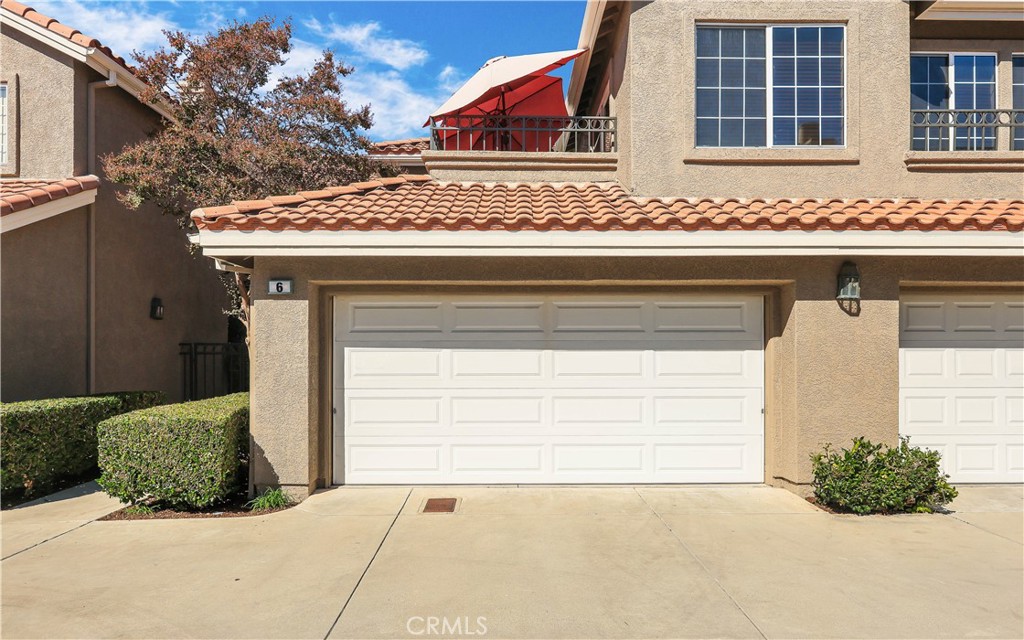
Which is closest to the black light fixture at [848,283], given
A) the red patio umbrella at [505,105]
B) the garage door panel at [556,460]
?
the garage door panel at [556,460]

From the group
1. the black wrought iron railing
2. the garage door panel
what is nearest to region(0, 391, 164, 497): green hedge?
the garage door panel

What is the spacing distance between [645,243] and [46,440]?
7.58 m

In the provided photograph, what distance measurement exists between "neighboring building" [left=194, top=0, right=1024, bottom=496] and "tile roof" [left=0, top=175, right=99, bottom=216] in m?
3.82

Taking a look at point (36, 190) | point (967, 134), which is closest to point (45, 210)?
point (36, 190)

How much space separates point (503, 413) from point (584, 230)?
8.35 ft

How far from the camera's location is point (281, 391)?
711 cm

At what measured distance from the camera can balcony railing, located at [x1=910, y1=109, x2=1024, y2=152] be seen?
357 inches

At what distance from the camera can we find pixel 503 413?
770 centimetres

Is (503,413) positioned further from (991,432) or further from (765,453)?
(991,432)

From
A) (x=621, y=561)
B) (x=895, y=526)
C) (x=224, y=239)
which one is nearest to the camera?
(x=621, y=561)

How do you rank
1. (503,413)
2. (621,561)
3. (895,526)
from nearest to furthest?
(621,561) < (895,526) < (503,413)

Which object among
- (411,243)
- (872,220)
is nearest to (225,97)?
(411,243)

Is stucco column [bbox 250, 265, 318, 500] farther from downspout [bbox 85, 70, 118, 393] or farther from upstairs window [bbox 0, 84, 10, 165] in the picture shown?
upstairs window [bbox 0, 84, 10, 165]

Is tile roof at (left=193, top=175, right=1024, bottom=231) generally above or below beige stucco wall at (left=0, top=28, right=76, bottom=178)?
below
